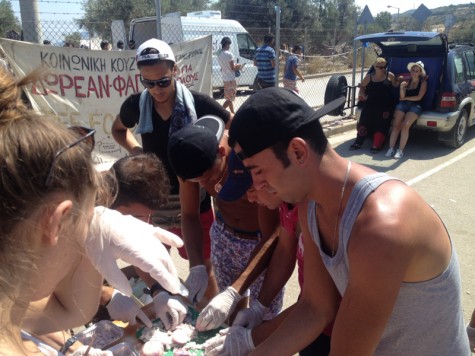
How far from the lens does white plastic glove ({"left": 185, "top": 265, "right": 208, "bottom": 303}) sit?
2.20 m

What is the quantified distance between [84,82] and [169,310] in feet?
12.9

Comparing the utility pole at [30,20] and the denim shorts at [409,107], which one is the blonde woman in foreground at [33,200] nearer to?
the utility pole at [30,20]

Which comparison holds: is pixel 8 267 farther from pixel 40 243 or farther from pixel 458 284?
pixel 458 284

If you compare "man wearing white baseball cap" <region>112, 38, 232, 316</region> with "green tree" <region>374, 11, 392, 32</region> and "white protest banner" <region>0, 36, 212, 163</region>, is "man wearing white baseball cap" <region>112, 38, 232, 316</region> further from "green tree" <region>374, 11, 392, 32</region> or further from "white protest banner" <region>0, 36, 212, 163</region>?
"green tree" <region>374, 11, 392, 32</region>

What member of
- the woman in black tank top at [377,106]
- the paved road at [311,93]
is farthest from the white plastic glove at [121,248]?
the paved road at [311,93]

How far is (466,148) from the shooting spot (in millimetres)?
7578

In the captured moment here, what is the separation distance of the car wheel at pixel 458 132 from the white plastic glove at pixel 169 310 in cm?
692

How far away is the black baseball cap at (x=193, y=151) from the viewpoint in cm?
200

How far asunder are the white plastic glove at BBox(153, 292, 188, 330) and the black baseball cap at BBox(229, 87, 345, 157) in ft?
2.71

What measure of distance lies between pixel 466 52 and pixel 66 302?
8453mm

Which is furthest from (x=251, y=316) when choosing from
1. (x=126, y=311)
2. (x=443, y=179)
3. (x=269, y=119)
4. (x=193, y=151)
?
(x=443, y=179)

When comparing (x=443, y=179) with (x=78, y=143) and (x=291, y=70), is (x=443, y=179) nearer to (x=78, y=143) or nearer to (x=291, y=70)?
(x=291, y=70)

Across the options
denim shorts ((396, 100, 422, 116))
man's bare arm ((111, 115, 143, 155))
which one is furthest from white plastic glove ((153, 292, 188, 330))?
denim shorts ((396, 100, 422, 116))

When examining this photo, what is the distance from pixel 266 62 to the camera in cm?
927
